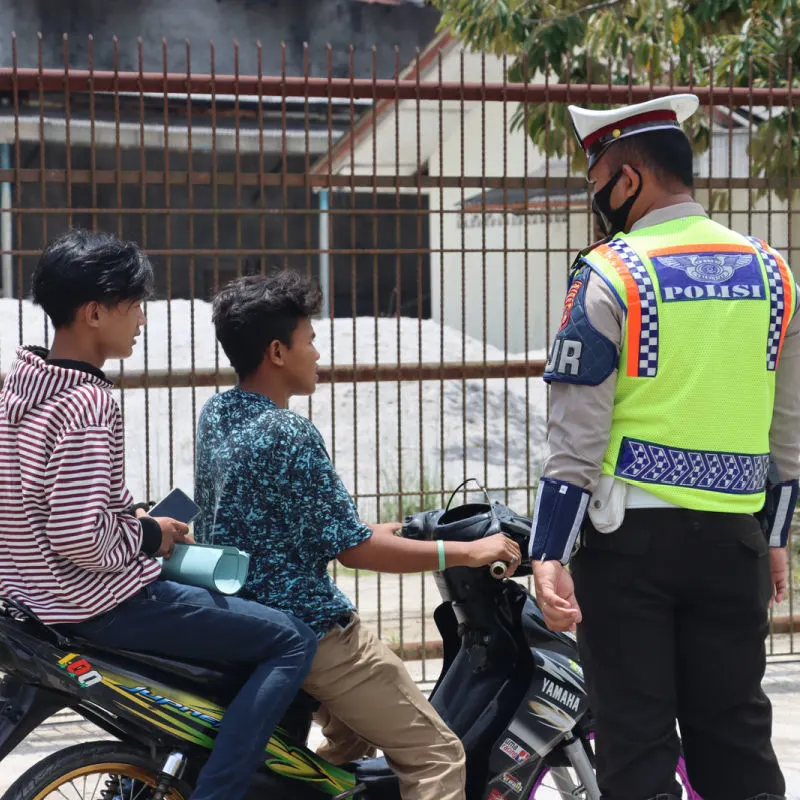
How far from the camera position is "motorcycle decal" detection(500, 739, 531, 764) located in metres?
3.22

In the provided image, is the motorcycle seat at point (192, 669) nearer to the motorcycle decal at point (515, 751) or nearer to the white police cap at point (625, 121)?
the motorcycle decal at point (515, 751)

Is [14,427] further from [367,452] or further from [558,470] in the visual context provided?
[367,452]

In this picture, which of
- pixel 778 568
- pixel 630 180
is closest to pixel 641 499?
pixel 778 568

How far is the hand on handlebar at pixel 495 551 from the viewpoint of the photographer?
3012 millimetres

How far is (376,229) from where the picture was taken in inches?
205

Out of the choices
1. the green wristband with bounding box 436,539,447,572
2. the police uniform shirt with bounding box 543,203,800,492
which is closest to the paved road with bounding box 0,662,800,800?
the green wristband with bounding box 436,539,447,572

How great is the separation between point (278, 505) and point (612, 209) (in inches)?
40.4

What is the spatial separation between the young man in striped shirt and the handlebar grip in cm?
45

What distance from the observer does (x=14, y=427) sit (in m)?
2.79

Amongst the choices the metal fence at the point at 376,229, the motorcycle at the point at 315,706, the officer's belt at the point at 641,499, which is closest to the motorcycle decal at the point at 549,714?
the motorcycle at the point at 315,706

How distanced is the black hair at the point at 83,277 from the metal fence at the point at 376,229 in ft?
2.15

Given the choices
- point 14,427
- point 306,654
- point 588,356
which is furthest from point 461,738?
point 14,427

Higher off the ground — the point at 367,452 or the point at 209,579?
the point at 209,579

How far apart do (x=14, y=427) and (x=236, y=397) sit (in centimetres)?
56
